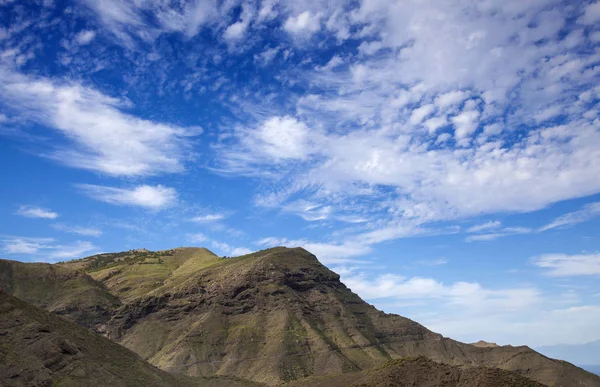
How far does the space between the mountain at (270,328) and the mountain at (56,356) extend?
57.7 metres

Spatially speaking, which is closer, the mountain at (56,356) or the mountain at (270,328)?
the mountain at (56,356)

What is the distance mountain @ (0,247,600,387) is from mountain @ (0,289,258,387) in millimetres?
57738

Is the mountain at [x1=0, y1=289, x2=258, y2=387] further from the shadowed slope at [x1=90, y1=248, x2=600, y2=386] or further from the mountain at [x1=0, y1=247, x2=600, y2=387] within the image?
the mountain at [x1=0, y1=247, x2=600, y2=387]

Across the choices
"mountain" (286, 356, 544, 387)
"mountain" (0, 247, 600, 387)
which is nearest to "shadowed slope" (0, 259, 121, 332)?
"mountain" (0, 247, 600, 387)

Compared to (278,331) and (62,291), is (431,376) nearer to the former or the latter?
(278,331)

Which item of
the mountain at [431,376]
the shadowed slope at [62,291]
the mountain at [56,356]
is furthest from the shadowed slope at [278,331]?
the mountain at [431,376]

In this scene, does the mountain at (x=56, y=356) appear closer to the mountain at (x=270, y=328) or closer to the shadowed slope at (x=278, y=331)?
the shadowed slope at (x=278, y=331)

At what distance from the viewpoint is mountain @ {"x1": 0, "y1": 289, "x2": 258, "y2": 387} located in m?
54.2

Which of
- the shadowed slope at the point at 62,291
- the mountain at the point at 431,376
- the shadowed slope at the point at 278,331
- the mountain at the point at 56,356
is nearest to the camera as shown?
the mountain at the point at 56,356

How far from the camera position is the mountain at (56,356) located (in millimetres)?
54250

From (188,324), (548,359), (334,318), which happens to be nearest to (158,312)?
(188,324)

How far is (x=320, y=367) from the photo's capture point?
433ft

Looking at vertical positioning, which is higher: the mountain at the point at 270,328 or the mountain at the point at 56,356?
the mountain at the point at 270,328

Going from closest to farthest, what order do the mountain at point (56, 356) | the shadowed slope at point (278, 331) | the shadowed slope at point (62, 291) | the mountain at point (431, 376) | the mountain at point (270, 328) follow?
the mountain at point (56, 356)
the mountain at point (431, 376)
the shadowed slope at point (278, 331)
the mountain at point (270, 328)
the shadowed slope at point (62, 291)
